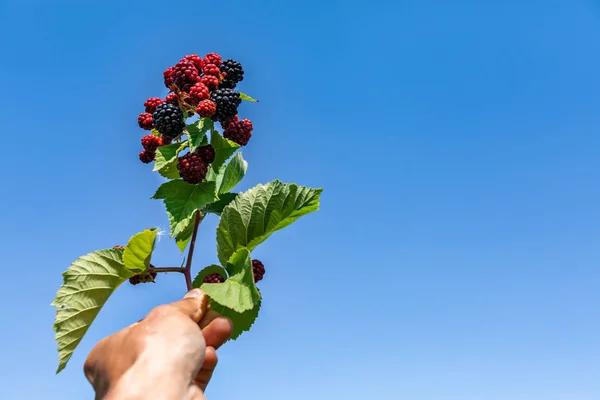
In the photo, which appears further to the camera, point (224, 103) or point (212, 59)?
point (212, 59)

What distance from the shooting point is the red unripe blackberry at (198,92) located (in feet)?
13.9

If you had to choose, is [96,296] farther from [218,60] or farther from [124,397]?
[218,60]

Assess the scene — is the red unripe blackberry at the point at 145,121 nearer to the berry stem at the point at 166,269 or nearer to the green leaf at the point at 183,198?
the green leaf at the point at 183,198

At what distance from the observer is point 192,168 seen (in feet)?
13.5

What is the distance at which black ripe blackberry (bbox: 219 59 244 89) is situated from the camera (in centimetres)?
Result: 450

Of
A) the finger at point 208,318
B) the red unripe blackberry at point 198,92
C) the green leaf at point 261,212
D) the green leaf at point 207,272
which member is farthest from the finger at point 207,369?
the red unripe blackberry at point 198,92

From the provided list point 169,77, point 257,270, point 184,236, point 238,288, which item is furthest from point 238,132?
point 238,288

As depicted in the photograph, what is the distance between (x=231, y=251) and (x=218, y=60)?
122 cm

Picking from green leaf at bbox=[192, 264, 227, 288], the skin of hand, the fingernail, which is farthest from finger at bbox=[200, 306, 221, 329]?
green leaf at bbox=[192, 264, 227, 288]

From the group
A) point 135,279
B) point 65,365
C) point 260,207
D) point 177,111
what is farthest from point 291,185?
point 65,365

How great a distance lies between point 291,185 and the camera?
429cm

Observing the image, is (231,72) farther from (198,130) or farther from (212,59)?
(198,130)

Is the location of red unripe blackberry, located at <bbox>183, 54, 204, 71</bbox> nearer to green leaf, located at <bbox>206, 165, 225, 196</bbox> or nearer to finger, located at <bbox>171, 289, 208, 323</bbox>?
green leaf, located at <bbox>206, 165, 225, 196</bbox>

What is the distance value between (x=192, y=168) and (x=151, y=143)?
1.49 feet
